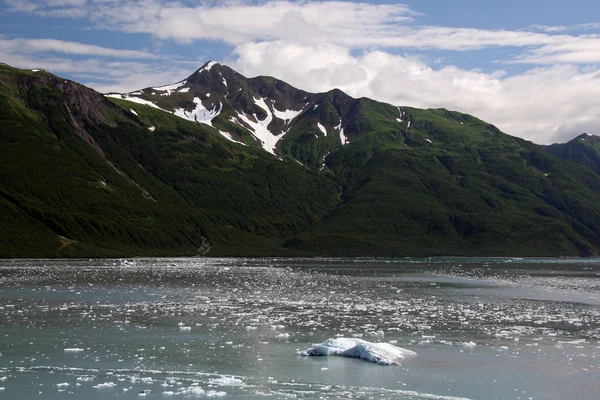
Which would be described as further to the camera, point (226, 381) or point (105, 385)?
point (226, 381)

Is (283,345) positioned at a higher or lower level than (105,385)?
higher

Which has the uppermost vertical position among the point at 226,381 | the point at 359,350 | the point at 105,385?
the point at 359,350

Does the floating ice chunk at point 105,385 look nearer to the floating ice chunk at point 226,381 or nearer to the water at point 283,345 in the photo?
the water at point 283,345

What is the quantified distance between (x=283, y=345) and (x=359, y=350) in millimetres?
5677

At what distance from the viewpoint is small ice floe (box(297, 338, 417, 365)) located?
37.0 metres

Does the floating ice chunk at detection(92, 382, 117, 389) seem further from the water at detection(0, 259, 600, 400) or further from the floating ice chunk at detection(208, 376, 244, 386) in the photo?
the floating ice chunk at detection(208, 376, 244, 386)

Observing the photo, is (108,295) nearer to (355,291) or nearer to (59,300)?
(59,300)

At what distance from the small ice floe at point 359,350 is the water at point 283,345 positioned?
2.47 ft

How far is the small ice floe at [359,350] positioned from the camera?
3700 cm

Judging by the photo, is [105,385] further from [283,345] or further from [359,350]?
[359,350]

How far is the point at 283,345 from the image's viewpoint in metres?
41.5

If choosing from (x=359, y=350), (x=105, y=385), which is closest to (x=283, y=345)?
(x=359, y=350)

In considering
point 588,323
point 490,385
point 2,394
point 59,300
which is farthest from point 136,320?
point 588,323

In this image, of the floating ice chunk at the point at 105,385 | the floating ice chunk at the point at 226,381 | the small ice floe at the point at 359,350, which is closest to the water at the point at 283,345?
the floating ice chunk at the point at 226,381
